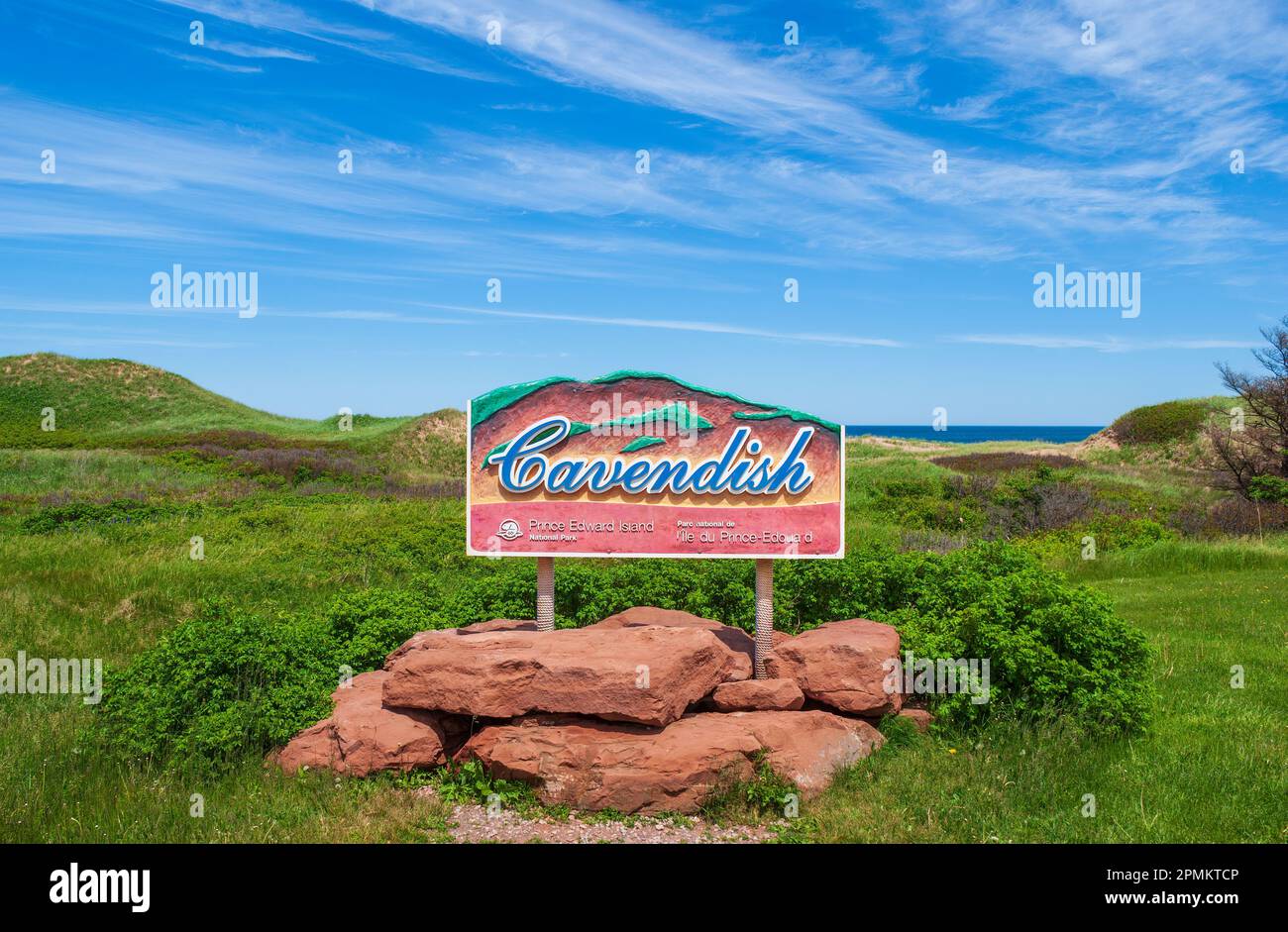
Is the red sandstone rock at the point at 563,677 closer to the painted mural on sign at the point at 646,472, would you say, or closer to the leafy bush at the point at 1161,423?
the painted mural on sign at the point at 646,472

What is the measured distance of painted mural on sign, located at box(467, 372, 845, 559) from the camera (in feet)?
31.0

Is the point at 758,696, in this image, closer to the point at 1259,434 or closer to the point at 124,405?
the point at 1259,434

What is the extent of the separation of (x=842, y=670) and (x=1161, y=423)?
2124 inches

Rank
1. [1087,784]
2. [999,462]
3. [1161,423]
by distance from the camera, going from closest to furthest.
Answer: [1087,784], [999,462], [1161,423]

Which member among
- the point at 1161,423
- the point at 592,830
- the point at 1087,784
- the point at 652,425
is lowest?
the point at 592,830

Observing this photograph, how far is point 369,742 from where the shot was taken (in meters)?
7.95

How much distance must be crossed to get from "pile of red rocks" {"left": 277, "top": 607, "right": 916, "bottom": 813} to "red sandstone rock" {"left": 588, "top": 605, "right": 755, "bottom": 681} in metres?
0.12

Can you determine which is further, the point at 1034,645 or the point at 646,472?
the point at 646,472

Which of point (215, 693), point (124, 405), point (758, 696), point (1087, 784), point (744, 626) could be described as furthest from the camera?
point (124, 405)

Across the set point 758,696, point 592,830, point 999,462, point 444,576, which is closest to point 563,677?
point 592,830

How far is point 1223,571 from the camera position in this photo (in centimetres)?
1866

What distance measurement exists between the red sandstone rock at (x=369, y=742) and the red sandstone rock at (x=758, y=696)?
112 inches

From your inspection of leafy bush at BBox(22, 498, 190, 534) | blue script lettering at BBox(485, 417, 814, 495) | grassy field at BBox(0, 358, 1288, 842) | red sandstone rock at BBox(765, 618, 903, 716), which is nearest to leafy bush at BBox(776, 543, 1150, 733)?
grassy field at BBox(0, 358, 1288, 842)

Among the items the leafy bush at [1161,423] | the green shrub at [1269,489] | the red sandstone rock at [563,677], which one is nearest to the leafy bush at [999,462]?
the leafy bush at [1161,423]
